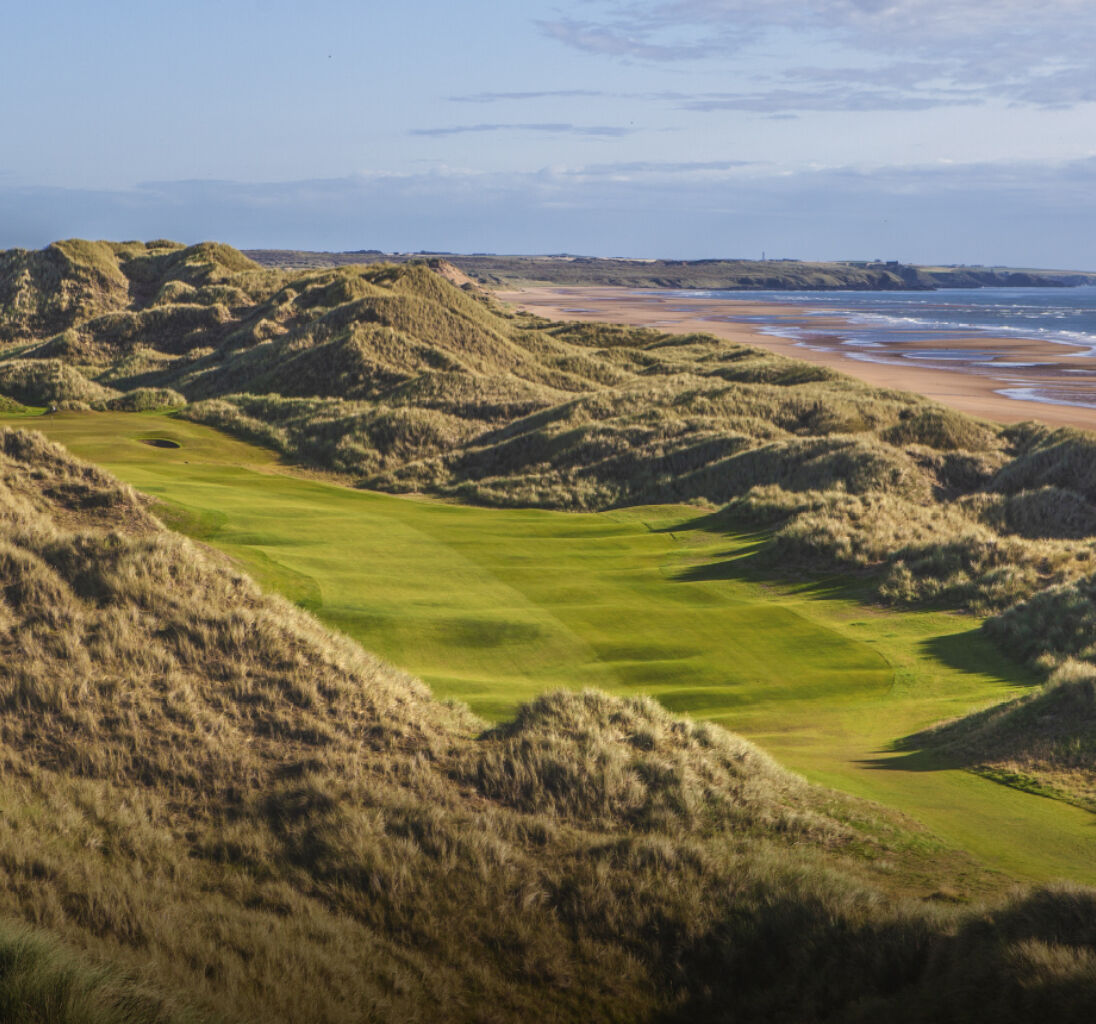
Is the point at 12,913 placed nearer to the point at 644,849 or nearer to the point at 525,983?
the point at 525,983

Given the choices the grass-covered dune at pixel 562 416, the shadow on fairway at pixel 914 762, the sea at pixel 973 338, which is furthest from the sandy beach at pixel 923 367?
the shadow on fairway at pixel 914 762

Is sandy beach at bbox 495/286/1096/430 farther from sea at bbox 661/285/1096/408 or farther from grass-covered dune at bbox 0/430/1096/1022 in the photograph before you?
grass-covered dune at bbox 0/430/1096/1022

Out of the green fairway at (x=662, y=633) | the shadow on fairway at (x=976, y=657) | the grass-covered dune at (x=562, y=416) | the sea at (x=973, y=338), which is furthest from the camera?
the sea at (x=973, y=338)

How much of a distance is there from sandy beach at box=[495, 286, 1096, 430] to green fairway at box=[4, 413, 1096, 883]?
3659 centimetres

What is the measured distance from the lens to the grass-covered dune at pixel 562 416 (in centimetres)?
2309

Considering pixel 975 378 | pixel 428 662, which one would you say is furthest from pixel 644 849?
pixel 975 378

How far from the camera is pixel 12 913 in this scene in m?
5.86

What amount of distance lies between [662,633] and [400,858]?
29.7 feet

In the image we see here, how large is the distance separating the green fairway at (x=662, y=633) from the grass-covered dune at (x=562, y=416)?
5.82ft

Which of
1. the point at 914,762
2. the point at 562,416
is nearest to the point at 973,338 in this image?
the point at 562,416

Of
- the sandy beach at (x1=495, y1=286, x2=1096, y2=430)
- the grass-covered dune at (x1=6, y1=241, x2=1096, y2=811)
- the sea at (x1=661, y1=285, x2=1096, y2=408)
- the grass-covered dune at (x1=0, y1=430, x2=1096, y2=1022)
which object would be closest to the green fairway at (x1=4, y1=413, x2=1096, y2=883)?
the grass-covered dune at (x1=0, y1=430, x2=1096, y2=1022)

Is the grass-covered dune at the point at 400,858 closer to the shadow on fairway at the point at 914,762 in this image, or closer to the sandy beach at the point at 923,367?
the shadow on fairway at the point at 914,762

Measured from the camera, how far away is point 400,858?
287 inches

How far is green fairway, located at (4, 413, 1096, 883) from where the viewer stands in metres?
10.0
